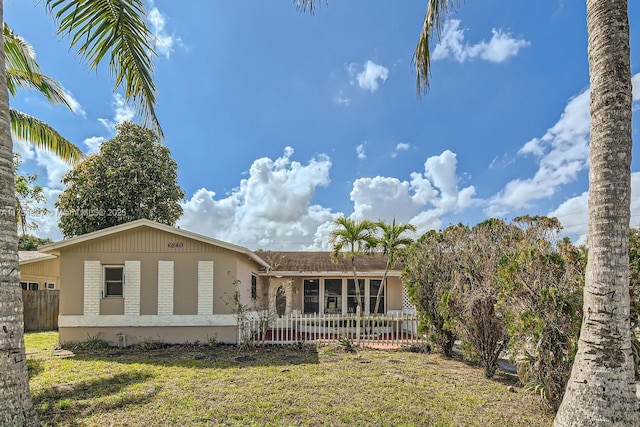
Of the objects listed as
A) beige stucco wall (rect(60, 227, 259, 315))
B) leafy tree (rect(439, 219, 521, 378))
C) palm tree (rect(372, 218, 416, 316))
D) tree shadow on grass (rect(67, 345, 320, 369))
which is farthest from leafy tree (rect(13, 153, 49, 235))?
leafy tree (rect(439, 219, 521, 378))

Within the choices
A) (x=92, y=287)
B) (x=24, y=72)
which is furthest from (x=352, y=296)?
(x=24, y=72)

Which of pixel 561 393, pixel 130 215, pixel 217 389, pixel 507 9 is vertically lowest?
pixel 217 389

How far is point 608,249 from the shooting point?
3857 mm

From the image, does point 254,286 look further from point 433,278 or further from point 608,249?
point 608,249

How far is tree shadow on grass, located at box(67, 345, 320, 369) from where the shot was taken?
8906 millimetres

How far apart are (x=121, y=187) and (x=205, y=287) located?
1068cm

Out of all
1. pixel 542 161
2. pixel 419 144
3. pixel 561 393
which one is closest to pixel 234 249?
pixel 419 144

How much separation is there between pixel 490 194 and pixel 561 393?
8.87m

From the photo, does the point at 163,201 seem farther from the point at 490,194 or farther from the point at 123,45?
the point at 490,194

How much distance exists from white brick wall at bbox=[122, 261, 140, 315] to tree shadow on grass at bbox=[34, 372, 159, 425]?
404cm

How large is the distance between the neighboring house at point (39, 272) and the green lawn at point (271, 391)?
12.1 m

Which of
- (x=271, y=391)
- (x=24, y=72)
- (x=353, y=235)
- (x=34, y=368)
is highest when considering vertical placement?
(x=24, y=72)

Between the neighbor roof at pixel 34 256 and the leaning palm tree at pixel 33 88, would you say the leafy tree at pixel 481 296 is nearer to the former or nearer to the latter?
the leaning palm tree at pixel 33 88

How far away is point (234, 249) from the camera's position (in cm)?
1138
